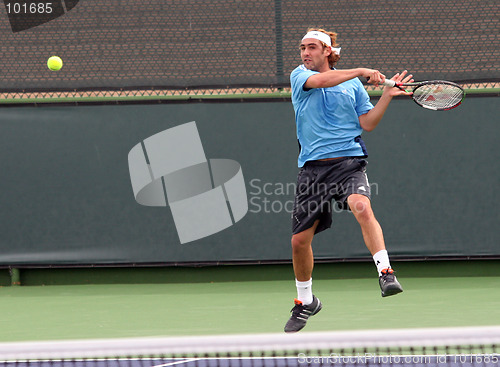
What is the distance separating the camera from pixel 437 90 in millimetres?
5234

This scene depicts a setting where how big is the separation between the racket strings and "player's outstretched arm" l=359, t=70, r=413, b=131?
1.07ft

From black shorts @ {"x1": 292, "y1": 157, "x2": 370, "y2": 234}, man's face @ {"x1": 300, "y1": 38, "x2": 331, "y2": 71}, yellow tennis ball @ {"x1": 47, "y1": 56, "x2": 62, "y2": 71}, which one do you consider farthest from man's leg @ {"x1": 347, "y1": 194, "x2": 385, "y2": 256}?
yellow tennis ball @ {"x1": 47, "y1": 56, "x2": 62, "y2": 71}

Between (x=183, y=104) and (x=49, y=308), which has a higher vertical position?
(x=183, y=104)

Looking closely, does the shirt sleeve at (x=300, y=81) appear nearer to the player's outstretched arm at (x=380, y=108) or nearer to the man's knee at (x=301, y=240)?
the player's outstretched arm at (x=380, y=108)

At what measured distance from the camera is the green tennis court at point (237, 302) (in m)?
5.23

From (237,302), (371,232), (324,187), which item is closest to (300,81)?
(324,187)

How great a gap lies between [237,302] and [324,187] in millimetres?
1592

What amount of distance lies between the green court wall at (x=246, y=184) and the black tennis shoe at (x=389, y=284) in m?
2.26

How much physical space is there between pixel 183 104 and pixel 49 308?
1854 millimetres

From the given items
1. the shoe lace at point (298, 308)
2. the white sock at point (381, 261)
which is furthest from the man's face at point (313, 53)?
the shoe lace at point (298, 308)

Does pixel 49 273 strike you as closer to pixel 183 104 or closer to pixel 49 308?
pixel 49 308

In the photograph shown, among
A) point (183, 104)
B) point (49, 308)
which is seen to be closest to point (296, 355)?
Result: point (49, 308)

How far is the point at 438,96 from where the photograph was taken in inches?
207

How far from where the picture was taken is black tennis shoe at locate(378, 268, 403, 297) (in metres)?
4.45
